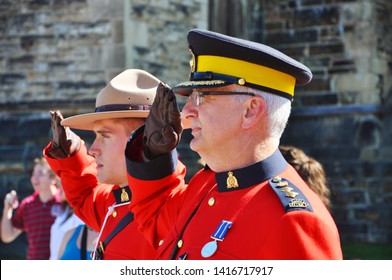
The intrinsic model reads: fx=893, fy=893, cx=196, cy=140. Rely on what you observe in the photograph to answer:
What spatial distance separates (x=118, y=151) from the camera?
3.91 meters

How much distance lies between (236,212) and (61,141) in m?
1.48

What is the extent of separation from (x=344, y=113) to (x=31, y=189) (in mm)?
3950

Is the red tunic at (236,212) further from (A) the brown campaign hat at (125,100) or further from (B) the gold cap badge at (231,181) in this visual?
(A) the brown campaign hat at (125,100)

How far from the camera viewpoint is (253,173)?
291 cm

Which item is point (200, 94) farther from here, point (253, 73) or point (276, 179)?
point (276, 179)

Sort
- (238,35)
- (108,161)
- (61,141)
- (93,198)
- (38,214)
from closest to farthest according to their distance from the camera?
(108,161) < (61,141) < (93,198) < (38,214) < (238,35)

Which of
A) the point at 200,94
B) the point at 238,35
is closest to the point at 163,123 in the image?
the point at 200,94

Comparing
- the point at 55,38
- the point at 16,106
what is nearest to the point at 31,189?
the point at 16,106

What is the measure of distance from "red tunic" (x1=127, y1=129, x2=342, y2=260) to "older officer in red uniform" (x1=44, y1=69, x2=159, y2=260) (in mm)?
352

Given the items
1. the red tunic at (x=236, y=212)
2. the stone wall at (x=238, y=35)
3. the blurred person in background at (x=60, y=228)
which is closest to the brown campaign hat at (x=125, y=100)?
the red tunic at (x=236, y=212)

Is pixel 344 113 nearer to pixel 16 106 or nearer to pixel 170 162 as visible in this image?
pixel 16 106

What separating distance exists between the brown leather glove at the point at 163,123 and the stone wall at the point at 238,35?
6.78 meters

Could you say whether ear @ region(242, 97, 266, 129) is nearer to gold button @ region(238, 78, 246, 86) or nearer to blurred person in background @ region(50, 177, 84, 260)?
gold button @ region(238, 78, 246, 86)

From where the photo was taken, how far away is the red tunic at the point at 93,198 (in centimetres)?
390
